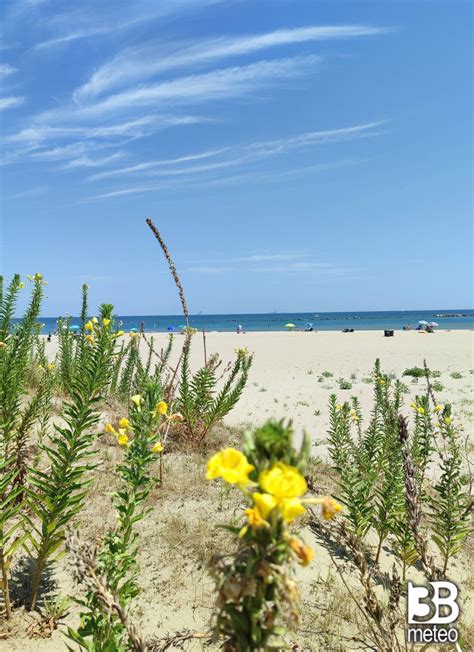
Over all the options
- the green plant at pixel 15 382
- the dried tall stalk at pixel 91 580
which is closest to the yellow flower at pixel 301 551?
the dried tall stalk at pixel 91 580

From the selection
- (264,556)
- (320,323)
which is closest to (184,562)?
(264,556)

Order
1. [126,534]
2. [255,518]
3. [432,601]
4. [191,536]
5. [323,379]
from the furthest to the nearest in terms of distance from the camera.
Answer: [323,379] < [191,536] < [126,534] < [432,601] < [255,518]

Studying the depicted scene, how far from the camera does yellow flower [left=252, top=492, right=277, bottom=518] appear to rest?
2.77 feet

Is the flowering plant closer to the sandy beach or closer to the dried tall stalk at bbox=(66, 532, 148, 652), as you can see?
the dried tall stalk at bbox=(66, 532, 148, 652)

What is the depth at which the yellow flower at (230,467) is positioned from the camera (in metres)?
0.88

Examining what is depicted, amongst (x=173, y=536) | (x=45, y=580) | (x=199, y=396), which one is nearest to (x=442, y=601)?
(x=173, y=536)

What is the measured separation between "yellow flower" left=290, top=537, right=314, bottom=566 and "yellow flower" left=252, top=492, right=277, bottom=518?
73 millimetres

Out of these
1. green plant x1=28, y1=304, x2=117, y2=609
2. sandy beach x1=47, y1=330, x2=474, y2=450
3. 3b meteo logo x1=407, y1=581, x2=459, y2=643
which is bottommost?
sandy beach x1=47, y1=330, x2=474, y2=450

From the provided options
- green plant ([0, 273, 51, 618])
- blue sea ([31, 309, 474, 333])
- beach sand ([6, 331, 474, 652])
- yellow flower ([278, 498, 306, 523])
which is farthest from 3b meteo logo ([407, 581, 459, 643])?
blue sea ([31, 309, 474, 333])

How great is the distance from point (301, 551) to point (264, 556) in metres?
0.08

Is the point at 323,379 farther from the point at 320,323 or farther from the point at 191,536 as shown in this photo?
the point at 320,323

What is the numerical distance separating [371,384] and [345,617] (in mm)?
12427

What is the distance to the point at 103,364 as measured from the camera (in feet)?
8.88

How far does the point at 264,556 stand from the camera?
0.86 metres
